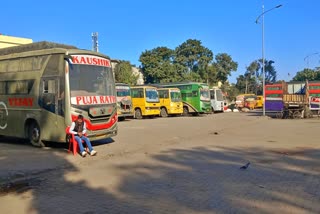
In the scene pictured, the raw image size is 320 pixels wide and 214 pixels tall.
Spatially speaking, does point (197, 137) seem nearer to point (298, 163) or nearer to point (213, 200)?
point (298, 163)

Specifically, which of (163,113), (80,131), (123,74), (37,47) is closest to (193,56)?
(123,74)

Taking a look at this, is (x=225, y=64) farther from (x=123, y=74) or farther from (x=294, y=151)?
(x=294, y=151)

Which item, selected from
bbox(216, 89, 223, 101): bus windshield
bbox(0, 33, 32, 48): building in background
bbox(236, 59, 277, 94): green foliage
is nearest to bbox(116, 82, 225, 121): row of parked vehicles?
bbox(216, 89, 223, 101): bus windshield

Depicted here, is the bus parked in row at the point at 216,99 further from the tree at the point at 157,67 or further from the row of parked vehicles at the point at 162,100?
the tree at the point at 157,67

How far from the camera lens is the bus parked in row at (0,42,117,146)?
12.3 meters

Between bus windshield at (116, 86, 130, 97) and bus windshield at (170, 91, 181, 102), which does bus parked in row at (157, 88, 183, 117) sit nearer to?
bus windshield at (170, 91, 181, 102)

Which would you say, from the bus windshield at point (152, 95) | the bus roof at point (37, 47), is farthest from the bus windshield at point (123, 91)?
the bus roof at point (37, 47)

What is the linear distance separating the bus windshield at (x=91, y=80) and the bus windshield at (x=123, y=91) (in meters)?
13.2

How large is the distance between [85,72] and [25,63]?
8.36 feet

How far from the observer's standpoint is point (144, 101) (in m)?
29.8

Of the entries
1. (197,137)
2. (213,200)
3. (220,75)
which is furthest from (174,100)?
(220,75)

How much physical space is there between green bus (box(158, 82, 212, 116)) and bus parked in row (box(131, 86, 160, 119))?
4743 millimetres

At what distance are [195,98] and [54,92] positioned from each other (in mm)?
22852

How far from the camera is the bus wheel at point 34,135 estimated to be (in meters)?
13.3
